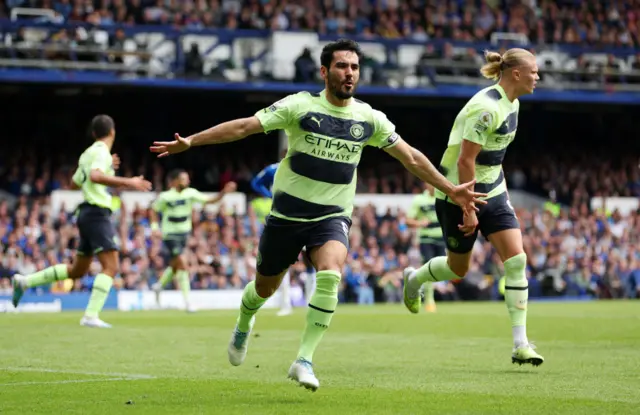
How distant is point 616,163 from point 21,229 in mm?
23159

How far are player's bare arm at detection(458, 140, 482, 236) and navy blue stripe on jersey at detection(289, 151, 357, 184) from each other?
6.61 feet

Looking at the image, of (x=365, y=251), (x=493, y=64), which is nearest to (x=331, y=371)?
(x=493, y=64)

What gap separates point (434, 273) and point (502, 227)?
64.7 inches

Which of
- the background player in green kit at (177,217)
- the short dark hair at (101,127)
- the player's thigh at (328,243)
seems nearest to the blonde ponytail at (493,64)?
the player's thigh at (328,243)

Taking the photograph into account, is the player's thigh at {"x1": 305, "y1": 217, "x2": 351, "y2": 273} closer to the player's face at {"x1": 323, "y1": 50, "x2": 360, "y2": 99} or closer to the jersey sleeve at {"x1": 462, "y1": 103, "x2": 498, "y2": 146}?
the player's face at {"x1": 323, "y1": 50, "x2": 360, "y2": 99}

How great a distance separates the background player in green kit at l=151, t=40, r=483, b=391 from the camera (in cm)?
832

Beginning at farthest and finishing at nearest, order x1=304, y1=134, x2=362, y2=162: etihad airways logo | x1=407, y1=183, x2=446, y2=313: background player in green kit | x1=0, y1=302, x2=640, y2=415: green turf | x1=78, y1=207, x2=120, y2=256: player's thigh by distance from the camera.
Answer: x1=407, y1=183, x2=446, y2=313: background player in green kit → x1=78, y1=207, x2=120, y2=256: player's thigh → x1=304, y1=134, x2=362, y2=162: etihad airways logo → x1=0, y1=302, x2=640, y2=415: green turf

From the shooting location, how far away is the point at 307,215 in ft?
27.9

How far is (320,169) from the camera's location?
8.48m

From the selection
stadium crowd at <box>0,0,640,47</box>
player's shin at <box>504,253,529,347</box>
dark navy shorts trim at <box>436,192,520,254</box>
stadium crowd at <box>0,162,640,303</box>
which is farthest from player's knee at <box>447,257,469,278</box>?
stadium crowd at <box>0,0,640,47</box>

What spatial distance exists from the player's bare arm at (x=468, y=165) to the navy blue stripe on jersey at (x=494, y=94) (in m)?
0.48

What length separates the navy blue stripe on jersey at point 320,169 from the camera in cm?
848

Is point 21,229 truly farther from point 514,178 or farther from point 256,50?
point 514,178

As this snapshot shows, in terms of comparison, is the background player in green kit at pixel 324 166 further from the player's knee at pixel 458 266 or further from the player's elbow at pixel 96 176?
the player's elbow at pixel 96 176
